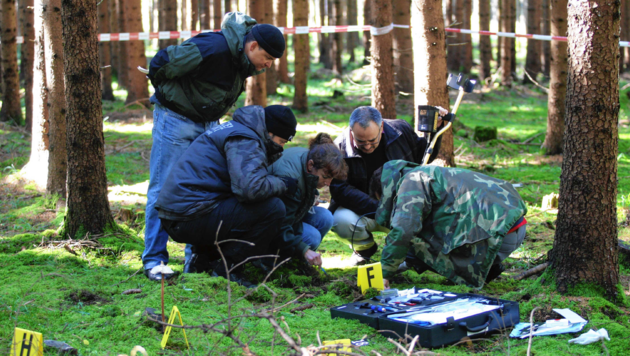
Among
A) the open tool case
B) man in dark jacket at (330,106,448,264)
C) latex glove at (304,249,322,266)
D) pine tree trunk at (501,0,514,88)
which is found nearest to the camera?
the open tool case

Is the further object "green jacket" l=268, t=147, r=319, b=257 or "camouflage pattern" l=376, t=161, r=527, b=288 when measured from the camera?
"green jacket" l=268, t=147, r=319, b=257

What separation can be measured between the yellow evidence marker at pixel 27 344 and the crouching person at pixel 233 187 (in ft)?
4.40

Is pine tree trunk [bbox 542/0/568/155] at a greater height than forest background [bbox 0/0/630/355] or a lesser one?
greater

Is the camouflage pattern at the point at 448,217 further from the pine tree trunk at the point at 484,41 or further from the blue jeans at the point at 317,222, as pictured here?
the pine tree trunk at the point at 484,41

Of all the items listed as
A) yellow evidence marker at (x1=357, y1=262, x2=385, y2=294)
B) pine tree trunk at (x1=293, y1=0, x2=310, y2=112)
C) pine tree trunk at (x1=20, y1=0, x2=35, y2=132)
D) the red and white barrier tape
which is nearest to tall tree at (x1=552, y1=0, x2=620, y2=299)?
yellow evidence marker at (x1=357, y1=262, x2=385, y2=294)

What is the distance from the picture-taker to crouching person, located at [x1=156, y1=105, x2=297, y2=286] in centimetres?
324

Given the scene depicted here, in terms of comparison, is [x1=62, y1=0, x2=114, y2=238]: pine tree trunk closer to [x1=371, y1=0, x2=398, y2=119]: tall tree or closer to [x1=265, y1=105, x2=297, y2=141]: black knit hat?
[x1=265, y1=105, x2=297, y2=141]: black knit hat

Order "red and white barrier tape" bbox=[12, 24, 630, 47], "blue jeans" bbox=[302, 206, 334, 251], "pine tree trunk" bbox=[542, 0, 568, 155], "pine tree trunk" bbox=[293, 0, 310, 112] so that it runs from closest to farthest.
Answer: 1. "blue jeans" bbox=[302, 206, 334, 251]
2. "red and white barrier tape" bbox=[12, 24, 630, 47]
3. "pine tree trunk" bbox=[542, 0, 568, 155]
4. "pine tree trunk" bbox=[293, 0, 310, 112]

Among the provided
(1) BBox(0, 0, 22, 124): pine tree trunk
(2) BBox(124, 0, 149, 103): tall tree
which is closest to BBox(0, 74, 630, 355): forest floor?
(1) BBox(0, 0, 22, 124): pine tree trunk

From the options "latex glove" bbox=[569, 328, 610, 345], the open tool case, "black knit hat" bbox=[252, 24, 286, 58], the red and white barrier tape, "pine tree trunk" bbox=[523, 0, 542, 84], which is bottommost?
"latex glove" bbox=[569, 328, 610, 345]

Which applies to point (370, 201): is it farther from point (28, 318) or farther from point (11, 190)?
point (11, 190)

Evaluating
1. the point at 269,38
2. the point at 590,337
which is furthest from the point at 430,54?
the point at 590,337

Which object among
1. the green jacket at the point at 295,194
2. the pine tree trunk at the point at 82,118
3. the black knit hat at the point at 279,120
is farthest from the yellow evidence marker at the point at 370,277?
the pine tree trunk at the point at 82,118

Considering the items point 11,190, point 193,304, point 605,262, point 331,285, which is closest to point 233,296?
point 193,304
